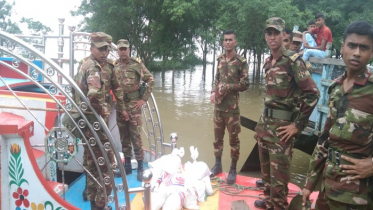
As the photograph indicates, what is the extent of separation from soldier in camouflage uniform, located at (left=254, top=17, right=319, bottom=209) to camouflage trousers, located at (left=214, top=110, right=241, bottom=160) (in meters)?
0.94

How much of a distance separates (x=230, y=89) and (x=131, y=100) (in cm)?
124

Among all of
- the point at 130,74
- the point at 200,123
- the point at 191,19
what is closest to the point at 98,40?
the point at 130,74

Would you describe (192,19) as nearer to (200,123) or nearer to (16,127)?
(200,123)

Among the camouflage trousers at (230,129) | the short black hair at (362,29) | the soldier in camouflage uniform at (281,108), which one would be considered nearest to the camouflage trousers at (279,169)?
the soldier in camouflage uniform at (281,108)

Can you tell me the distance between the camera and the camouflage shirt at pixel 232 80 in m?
3.65

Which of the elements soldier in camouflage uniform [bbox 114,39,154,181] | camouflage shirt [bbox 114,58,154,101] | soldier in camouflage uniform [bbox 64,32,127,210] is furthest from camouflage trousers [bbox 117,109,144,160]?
soldier in camouflage uniform [bbox 64,32,127,210]

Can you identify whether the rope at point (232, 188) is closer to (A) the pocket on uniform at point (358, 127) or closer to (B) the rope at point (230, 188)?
(B) the rope at point (230, 188)

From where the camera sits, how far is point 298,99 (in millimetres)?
2707

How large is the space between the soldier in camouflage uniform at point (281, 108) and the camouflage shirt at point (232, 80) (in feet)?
2.71

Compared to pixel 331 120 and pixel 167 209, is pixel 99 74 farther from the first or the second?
pixel 331 120

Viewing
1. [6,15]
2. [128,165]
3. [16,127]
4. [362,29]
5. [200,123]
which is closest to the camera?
[362,29]

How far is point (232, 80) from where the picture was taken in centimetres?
373

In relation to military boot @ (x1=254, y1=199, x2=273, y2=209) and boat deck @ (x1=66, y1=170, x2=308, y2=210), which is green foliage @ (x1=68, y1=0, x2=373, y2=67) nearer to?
boat deck @ (x1=66, y1=170, x2=308, y2=210)

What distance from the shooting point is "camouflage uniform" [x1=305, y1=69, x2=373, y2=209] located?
1.66m
